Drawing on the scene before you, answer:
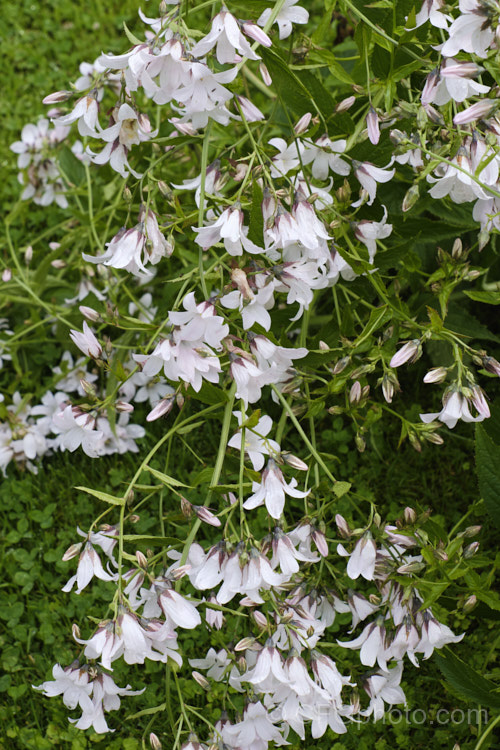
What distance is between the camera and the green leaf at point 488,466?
1526 mm

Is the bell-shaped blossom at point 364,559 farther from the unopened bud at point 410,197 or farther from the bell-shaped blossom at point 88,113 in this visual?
the bell-shaped blossom at point 88,113

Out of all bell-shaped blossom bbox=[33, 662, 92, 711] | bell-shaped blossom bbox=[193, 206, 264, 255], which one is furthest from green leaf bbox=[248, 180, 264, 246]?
bell-shaped blossom bbox=[33, 662, 92, 711]

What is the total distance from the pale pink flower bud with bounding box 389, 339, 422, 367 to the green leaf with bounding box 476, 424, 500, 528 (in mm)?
222

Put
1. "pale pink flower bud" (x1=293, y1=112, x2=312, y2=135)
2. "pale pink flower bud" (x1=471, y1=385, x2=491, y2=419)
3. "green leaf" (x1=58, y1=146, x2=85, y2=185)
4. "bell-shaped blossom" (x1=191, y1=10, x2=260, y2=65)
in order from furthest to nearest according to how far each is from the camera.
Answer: "green leaf" (x1=58, y1=146, x2=85, y2=185)
"pale pink flower bud" (x1=293, y1=112, x2=312, y2=135)
"pale pink flower bud" (x1=471, y1=385, x2=491, y2=419)
"bell-shaped blossom" (x1=191, y1=10, x2=260, y2=65)

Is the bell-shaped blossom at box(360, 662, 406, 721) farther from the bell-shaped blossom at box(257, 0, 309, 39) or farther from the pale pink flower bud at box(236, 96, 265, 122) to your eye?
the bell-shaped blossom at box(257, 0, 309, 39)

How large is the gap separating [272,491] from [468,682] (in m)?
0.53

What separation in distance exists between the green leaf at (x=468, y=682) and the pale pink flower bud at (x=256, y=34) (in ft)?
3.58

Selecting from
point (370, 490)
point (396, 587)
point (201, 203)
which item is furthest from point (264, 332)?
point (370, 490)

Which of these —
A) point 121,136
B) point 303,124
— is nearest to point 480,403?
point 303,124

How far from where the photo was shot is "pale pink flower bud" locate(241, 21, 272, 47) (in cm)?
124

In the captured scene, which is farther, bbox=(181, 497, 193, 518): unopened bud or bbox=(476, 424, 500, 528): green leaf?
bbox=(476, 424, 500, 528): green leaf

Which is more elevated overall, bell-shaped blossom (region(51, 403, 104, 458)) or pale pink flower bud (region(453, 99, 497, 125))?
pale pink flower bud (region(453, 99, 497, 125))

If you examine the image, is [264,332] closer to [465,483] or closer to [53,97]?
[53,97]

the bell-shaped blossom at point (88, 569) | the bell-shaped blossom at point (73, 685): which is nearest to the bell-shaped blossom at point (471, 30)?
the bell-shaped blossom at point (88, 569)
